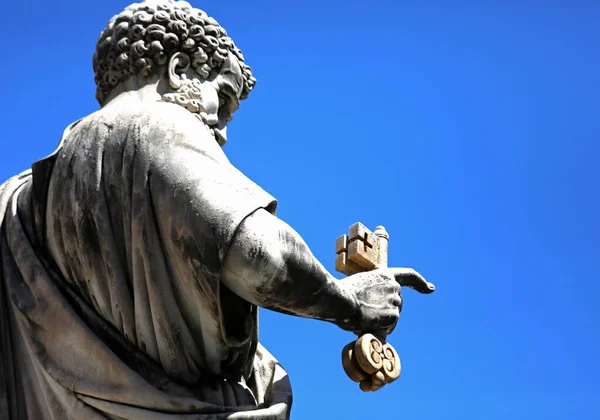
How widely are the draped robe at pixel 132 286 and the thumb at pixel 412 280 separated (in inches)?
32.9

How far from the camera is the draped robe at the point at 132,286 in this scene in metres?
5.91

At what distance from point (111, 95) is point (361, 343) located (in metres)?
2.12

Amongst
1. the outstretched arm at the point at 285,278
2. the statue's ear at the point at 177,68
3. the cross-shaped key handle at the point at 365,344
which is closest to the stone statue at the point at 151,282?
the outstretched arm at the point at 285,278

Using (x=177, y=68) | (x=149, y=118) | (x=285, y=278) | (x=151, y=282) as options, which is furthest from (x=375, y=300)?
(x=177, y=68)

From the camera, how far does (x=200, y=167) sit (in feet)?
19.9

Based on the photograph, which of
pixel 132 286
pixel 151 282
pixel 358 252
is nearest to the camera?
pixel 151 282

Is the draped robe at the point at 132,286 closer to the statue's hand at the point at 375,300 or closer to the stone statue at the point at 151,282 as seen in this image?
the stone statue at the point at 151,282

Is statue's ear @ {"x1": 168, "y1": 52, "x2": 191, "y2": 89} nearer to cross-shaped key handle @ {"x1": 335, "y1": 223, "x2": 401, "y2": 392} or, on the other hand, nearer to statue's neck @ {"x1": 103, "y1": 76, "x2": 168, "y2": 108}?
statue's neck @ {"x1": 103, "y1": 76, "x2": 168, "y2": 108}

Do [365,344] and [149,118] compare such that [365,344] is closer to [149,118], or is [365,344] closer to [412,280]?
[412,280]

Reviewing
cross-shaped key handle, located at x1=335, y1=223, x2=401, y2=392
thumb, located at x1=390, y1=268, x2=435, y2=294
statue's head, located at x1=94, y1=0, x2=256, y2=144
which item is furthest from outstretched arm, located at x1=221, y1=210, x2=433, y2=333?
statue's head, located at x1=94, y1=0, x2=256, y2=144

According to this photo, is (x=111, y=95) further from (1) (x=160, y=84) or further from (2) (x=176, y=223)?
(2) (x=176, y=223)

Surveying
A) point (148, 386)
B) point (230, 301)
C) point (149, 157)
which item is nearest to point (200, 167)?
point (149, 157)

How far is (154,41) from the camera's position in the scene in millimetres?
6926

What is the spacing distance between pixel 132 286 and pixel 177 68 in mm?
1482
